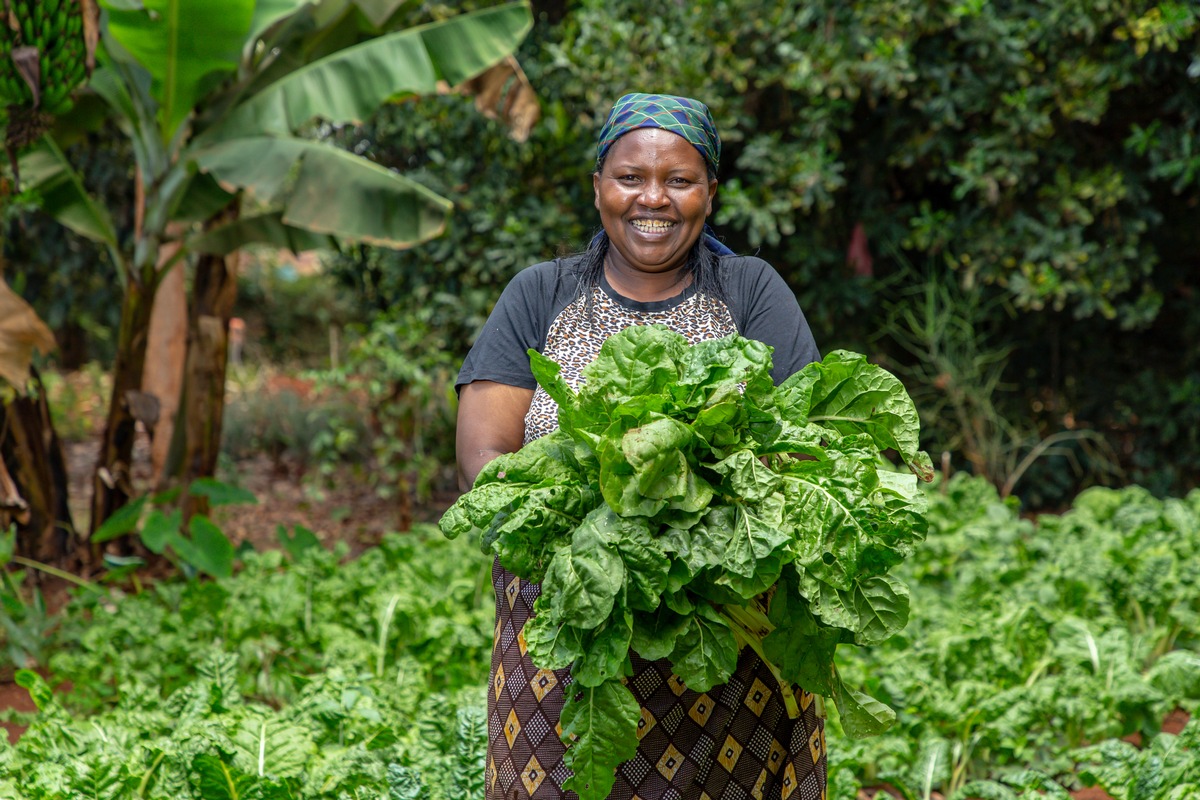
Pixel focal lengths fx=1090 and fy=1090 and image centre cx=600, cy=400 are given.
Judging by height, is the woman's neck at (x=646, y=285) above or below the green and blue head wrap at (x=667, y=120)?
below

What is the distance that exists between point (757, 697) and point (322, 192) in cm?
403

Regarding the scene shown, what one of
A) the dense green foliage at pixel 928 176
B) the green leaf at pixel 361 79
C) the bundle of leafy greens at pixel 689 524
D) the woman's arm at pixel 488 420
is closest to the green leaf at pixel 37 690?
the woman's arm at pixel 488 420

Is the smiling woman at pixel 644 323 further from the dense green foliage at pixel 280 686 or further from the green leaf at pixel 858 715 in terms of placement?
the dense green foliage at pixel 280 686

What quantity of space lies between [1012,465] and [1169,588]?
2.93 m

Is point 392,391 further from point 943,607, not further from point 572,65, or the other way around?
point 943,607

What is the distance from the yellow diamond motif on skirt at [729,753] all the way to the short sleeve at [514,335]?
0.84 meters

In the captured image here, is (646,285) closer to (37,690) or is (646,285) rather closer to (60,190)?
(37,690)

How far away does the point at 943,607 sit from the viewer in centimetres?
493

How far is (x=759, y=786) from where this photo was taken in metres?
2.18

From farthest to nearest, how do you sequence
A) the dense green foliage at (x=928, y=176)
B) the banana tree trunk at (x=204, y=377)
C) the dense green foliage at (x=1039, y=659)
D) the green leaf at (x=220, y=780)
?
the dense green foliage at (x=928, y=176) < the banana tree trunk at (x=204, y=377) < the dense green foliage at (x=1039, y=659) < the green leaf at (x=220, y=780)

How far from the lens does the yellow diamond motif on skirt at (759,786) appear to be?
217 centimetres

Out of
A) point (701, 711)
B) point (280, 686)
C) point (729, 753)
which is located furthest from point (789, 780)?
point (280, 686)

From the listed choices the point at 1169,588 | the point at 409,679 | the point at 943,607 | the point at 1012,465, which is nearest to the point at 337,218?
the point at 409,679

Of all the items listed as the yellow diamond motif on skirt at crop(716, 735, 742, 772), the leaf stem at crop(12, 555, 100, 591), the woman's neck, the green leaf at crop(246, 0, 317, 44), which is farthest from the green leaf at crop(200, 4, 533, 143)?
the yellow diamond motif on skirt at crop(716, 735, 742, 772)
